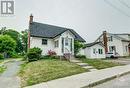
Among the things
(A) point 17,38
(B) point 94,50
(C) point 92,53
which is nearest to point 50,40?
(C) point 92,53

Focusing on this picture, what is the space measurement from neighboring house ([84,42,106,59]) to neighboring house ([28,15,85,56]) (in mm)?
9402

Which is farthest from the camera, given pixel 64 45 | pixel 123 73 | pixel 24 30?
pixel 24 30

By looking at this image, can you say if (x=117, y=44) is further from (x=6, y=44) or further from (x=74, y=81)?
(x=74, y=81)

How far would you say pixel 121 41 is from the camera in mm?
48938

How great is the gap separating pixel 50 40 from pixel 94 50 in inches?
538

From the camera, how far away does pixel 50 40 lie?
29609mm

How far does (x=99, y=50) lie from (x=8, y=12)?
21146 millimetres

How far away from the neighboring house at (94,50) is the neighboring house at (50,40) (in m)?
9.40

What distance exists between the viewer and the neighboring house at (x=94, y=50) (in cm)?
3905

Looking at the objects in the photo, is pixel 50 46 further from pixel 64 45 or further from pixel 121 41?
pixel 121 41

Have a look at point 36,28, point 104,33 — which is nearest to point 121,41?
point 104,33

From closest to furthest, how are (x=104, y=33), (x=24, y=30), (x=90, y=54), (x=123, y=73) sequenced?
(x=123, y=73)
(x=90, y=54)
(x=104, y=33)
(x=24, y=30)

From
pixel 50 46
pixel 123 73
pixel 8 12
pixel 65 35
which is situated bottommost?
pixel 123 73

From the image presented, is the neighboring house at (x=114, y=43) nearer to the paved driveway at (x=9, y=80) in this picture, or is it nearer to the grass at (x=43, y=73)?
the grass at (x=43, y=73)
